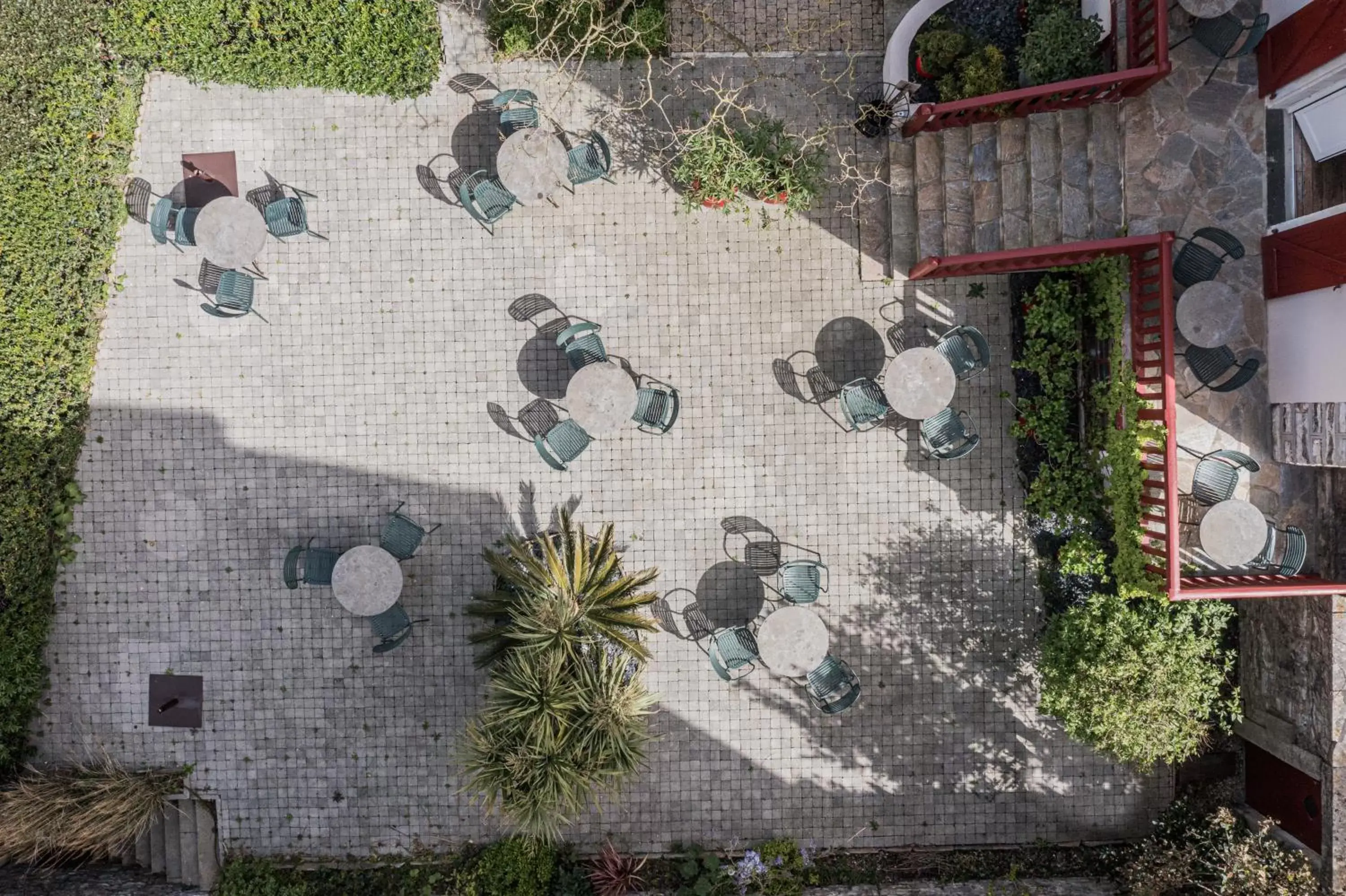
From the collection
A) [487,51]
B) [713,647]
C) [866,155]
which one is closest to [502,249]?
[487,51]

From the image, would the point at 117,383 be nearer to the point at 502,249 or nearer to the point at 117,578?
the point at 117,578

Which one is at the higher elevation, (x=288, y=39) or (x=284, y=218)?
(x=288, y=39)

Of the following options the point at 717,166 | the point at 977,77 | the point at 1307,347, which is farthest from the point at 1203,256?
the point at 717,166

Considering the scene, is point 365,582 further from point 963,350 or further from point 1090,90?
point 1090,90

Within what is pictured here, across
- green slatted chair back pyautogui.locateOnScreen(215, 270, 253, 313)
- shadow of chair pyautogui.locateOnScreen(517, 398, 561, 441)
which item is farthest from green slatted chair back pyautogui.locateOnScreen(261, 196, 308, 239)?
shadow of chair pyautogui.locateOnScreen(517, 398, 561, 441)

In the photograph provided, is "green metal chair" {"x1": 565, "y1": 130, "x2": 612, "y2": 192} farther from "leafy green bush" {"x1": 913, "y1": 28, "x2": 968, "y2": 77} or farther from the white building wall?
the white building wall

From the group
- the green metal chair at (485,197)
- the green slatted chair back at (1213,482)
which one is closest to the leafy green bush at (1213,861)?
the green slatted chair back at (1213,482)

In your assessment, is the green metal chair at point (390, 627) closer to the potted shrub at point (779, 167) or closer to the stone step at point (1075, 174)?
the potted shrub at point (779, 167)
